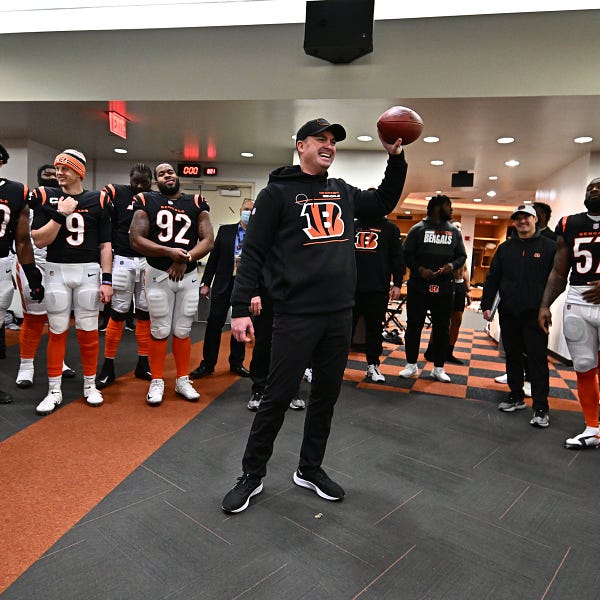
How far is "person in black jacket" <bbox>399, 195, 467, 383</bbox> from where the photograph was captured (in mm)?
3998

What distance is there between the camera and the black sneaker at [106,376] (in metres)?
3.52

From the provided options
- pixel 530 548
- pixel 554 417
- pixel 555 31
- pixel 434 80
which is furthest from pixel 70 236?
pixel 555 31

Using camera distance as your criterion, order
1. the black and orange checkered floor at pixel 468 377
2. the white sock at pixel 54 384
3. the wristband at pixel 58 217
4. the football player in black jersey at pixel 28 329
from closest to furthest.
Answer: the wristband at pixel 58 217 → the white sock at pixel 54 384 → the football player in black jersey at pixel 28 329 → the black and orange checkered floor at pixel 468 377

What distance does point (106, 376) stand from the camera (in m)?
3.58

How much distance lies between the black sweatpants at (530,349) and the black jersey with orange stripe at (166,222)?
246cm

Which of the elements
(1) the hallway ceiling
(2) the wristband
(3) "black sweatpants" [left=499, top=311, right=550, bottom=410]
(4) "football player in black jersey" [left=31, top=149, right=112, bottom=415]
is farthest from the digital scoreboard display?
(3) "black sweatpants" [left=499, top=311, right=550, bottom=410]

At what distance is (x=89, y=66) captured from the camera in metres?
4.55

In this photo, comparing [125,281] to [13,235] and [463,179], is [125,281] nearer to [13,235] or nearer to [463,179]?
[13,235]

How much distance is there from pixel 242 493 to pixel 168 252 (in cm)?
166

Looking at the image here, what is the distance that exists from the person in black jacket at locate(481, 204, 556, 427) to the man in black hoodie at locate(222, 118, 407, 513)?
6.03 feet

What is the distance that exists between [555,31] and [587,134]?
1.49 meters

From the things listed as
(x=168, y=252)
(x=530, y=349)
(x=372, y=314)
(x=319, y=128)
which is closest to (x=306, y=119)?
(x=372, y=314)

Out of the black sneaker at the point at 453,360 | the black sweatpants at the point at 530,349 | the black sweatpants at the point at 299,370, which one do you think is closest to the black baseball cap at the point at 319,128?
the black sweatpants at the point at 299,370

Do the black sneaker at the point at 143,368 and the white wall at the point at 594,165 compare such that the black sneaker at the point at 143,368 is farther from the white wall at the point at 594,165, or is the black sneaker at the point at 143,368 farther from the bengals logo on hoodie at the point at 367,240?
the white wall at the point at 594,165
